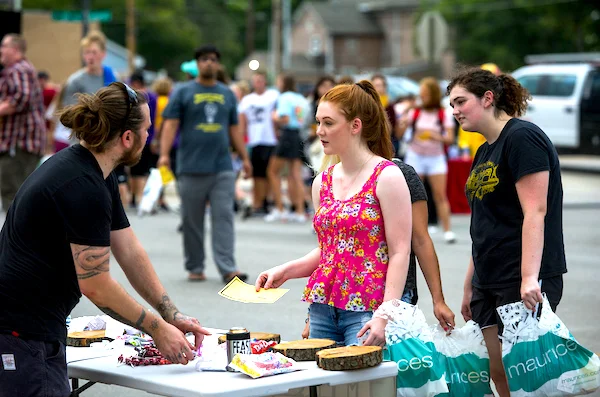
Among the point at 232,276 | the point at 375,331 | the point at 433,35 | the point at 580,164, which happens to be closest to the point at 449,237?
the point at 232,276

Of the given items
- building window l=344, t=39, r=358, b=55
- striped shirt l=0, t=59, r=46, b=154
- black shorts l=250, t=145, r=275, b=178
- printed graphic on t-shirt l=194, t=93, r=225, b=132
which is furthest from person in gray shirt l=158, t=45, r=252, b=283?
building window l=344, t=39, r=358, b=55

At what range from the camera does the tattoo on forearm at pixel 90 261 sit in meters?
3.96

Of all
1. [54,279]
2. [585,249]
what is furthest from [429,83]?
[54,279]

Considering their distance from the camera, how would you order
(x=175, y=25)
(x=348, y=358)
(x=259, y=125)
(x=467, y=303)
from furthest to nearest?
(x=175, y=25)
(x=259, y=125)
(x=467, y=303)
(x=348, y=358)

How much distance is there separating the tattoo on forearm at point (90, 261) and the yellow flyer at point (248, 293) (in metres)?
0.79

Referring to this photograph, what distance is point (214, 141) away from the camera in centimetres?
1021

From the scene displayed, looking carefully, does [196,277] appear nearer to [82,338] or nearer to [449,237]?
[449,237]

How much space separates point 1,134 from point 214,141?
8.00 ft

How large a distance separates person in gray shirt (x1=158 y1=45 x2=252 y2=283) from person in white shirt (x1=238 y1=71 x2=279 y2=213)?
19.1ft

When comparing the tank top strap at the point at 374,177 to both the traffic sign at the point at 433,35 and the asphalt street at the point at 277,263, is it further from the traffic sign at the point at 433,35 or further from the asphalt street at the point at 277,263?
the traffic sign at the point at 433,35

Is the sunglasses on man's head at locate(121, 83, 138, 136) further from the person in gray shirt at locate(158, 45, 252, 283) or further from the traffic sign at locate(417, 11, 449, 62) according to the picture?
the traffic sign at locate(417, 11, 449, 62)

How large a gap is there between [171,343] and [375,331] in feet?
2.88

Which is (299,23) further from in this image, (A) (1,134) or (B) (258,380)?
(B) (258,380)

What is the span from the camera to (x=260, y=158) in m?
16.6
